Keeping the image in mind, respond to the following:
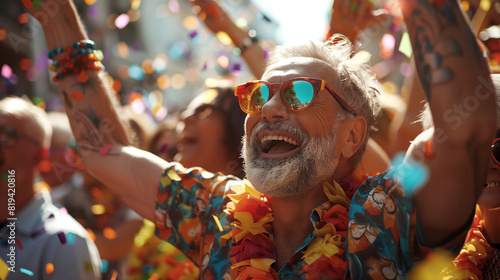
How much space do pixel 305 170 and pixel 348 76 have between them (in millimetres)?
578

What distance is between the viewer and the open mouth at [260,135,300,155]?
7.66 ft

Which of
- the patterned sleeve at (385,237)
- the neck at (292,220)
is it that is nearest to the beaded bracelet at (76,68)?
the neck at (292,220)

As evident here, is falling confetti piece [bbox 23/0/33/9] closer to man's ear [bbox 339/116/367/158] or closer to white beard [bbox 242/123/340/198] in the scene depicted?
white beard [bbox 242/123/340/198]

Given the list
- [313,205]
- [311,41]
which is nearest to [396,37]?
[311,41]

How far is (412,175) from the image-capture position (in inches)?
69.7

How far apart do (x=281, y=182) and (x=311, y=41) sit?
83cm

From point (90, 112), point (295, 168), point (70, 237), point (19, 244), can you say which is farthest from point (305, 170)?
point (19, 244)

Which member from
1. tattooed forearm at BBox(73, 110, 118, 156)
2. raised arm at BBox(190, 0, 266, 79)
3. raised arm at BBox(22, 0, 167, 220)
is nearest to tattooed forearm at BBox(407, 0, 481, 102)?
raised arm at BBox(22, 0, 167, 220)

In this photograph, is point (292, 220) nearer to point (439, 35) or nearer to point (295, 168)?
point (295, 168)

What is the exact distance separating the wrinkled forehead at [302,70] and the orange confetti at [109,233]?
2606 mm

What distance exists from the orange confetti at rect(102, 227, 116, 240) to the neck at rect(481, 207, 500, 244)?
315cm

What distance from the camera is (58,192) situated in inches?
199

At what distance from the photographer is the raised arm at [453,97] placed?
1.58 meters

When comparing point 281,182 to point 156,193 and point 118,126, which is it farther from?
point 118,126
